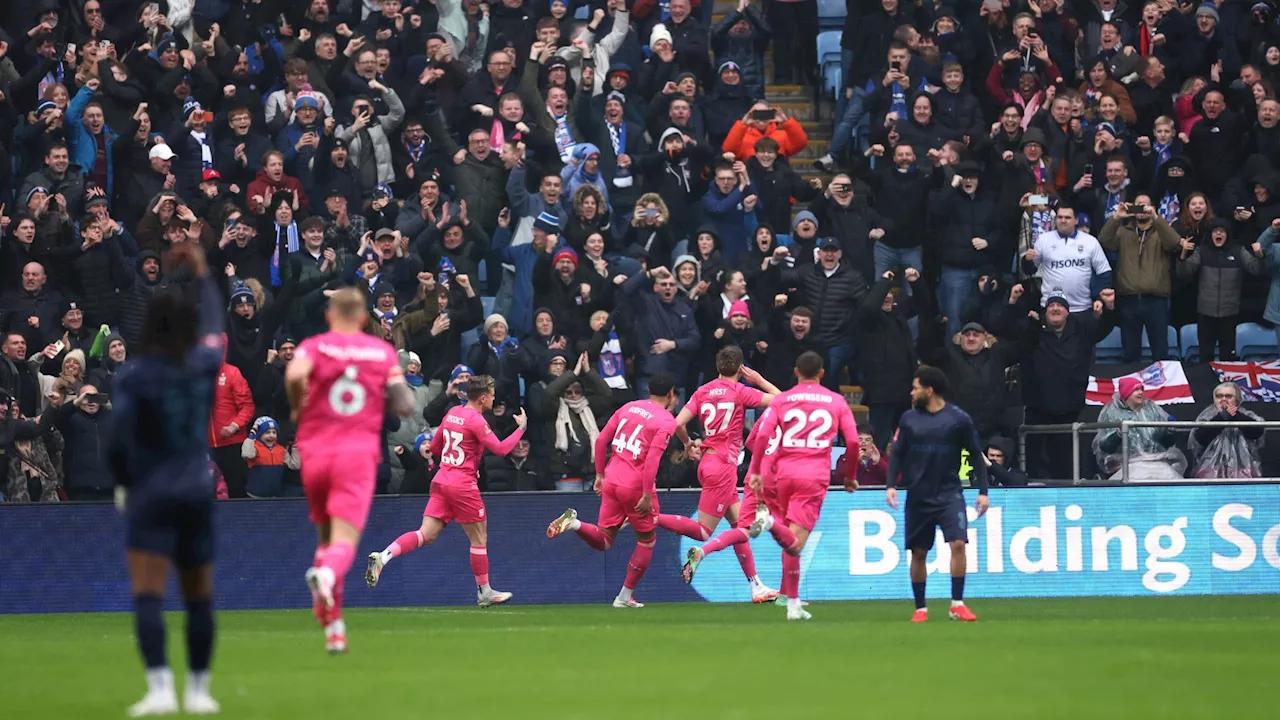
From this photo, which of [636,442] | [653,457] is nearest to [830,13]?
[636,442]

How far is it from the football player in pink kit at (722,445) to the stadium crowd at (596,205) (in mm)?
2099

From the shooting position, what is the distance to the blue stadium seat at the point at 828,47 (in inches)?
1099

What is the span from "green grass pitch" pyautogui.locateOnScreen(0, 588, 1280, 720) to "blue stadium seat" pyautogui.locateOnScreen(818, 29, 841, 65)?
1129cm

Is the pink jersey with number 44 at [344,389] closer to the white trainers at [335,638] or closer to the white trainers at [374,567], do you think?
the white trainers at [335,638]

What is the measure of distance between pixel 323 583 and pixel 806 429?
23.2 ft

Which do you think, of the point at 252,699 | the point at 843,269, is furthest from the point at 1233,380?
the point at 252,699

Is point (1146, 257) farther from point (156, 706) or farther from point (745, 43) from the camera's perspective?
point (156, 706)

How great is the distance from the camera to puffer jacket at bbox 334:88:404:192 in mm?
24000

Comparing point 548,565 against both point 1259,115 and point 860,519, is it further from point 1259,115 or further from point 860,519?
point 1259,115

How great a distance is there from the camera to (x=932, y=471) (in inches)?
656

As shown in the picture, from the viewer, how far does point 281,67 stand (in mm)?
24703

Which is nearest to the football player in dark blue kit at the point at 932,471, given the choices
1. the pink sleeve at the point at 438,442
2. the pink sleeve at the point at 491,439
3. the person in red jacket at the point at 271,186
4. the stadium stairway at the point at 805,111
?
the pink sleeve at the point at 491,439

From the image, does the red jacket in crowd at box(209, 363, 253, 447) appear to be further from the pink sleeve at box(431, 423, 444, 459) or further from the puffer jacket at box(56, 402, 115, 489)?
the pink sleeve at box(431, 423, 444, 459)

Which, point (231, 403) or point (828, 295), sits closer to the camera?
point (231, 403)
